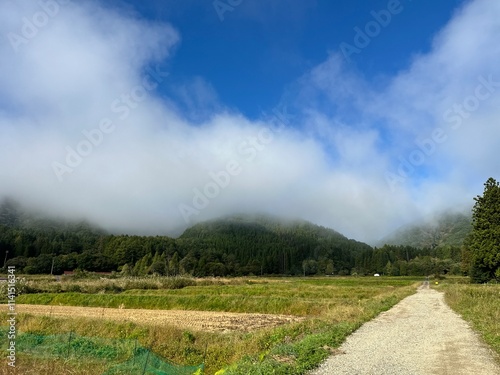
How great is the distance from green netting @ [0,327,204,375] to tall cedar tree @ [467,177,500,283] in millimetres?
47526

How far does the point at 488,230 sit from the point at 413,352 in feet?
144

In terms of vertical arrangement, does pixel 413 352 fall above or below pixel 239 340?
above

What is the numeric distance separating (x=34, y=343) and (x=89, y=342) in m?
2.19

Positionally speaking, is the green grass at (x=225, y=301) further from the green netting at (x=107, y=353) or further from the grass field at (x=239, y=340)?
the green netting at (x=107, y=353)

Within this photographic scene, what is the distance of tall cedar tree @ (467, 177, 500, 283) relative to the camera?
47.2 meters

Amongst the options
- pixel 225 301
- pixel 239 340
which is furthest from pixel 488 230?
pixel 239 340

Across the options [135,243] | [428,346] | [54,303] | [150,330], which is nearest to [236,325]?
[150,330]

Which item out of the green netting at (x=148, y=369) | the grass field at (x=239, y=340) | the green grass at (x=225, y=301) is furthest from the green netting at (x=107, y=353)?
the green grass at (x=225, y=301)

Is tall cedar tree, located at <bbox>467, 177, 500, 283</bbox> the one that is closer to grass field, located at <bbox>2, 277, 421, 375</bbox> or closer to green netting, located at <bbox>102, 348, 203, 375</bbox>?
grass field, located at <bbox>2, 277, 421, 375</bbox>

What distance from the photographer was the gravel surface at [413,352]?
10.4 meters

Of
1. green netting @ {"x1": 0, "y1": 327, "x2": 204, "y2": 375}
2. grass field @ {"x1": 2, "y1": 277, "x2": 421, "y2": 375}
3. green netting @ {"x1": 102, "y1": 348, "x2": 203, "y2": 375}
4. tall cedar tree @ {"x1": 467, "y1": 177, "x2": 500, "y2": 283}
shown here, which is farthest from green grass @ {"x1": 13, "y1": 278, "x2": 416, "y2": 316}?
green netting @ {"x1": 102, "y1": 348, "x2": 203, "y2": 375}

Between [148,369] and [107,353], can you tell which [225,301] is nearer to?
[107,353]

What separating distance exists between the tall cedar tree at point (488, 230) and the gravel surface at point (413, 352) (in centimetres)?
3373

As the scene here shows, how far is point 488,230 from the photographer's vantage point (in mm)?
48312
